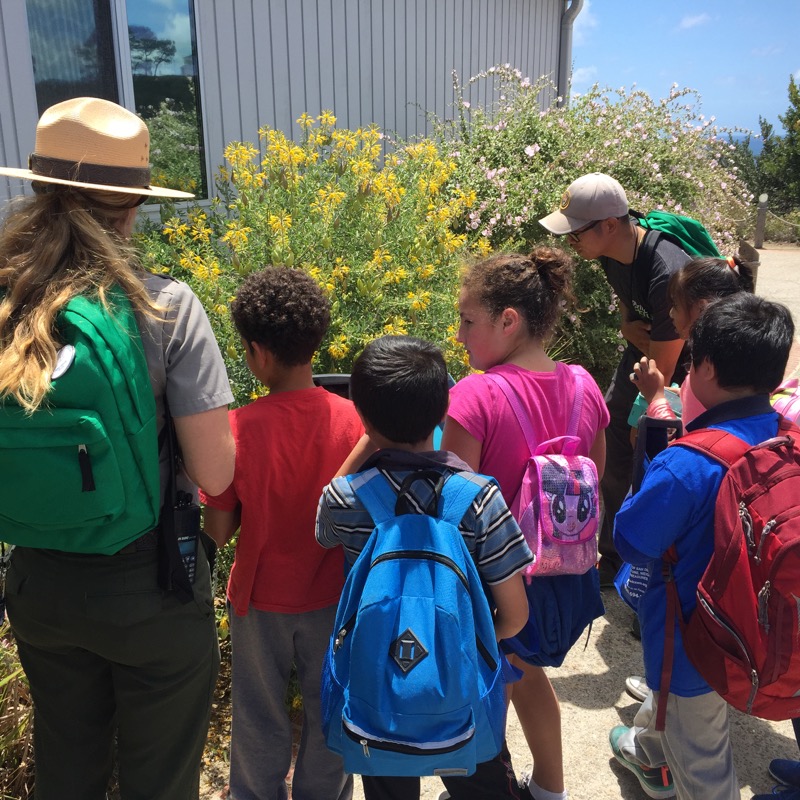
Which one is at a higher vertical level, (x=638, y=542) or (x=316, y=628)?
(x=638, y=542)

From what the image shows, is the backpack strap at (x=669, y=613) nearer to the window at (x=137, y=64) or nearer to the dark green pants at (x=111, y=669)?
the dark green pants at (x=111, y=669)

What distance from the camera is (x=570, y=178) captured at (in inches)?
250

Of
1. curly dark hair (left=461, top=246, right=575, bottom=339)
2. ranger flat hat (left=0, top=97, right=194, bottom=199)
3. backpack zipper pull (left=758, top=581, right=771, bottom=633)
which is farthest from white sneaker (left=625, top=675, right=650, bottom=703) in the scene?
ranger flat hat (left=0, top=97, right=194, bottom=199)

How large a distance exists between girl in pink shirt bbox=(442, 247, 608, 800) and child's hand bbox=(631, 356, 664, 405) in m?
0.25

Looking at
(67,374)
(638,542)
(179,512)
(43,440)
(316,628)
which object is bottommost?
(316,628)

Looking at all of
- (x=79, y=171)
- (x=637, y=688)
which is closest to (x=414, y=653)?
(x=79, y=171)

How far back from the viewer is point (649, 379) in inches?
96.3

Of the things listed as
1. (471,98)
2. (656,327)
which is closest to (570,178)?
(471,98)

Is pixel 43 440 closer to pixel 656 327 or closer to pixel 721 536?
pixel 721 536

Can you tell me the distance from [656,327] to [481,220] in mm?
Result: 3371

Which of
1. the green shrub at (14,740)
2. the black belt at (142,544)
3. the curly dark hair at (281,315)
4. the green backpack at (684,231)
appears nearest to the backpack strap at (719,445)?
the curly dark hair at (281,315)

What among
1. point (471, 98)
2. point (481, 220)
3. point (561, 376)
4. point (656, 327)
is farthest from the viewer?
point (471, 98)

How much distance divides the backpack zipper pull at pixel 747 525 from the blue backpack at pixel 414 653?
0.70 meters

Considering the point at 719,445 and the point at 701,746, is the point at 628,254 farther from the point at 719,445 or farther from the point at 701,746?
the point at 701,746
